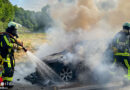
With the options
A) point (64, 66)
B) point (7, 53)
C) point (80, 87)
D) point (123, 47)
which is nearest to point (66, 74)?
point (64, 66)

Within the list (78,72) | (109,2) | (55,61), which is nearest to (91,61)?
(78,72)

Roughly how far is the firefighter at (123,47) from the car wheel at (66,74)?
188 centimetres

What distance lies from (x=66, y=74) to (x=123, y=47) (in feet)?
7.85

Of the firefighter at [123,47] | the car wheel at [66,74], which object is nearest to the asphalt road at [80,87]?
the car wheel at [66,74]

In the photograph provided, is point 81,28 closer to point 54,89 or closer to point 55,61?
point 55,61

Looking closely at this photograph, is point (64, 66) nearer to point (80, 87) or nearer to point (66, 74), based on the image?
point (66, 74)

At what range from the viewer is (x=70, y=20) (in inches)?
488

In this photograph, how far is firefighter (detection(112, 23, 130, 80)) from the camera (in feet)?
26.0

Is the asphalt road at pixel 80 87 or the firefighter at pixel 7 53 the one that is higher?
the firefighter at pixel 7 53

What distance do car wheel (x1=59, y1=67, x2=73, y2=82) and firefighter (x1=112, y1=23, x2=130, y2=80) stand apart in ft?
6.17

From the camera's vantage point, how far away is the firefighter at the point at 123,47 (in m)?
7.92

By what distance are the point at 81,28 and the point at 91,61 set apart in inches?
116

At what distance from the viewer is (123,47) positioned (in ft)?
26.0

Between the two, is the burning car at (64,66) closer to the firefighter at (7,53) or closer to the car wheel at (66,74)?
the car wheel at (66,74)
